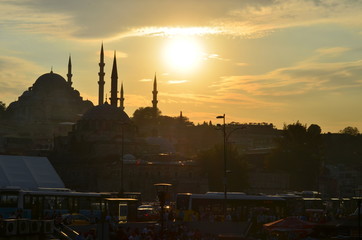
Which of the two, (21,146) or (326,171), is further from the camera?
(21,146)

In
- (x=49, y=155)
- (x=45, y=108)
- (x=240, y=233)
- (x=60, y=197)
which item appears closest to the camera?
(x=240, y=233)

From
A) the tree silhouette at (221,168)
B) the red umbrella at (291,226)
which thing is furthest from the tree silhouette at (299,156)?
the red umbrella at (291,226)

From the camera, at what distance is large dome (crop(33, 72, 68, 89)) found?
158750 mm

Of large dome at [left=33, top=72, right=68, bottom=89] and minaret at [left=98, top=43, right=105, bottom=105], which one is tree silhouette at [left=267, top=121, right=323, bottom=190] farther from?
large dome at [left=33, top=72, right=68, bottom=89]

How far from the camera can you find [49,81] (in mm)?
159000

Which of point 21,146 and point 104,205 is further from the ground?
point 21,146

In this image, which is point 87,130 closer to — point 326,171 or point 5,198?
point 326,171

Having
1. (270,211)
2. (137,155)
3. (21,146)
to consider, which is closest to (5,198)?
(270,211)

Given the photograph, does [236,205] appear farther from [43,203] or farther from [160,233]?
[160,233]

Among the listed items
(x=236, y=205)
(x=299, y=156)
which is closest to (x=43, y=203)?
(x=236, y=205)

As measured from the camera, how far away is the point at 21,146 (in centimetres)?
14088

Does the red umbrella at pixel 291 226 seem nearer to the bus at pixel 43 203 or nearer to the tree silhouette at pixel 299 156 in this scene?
the bus at pixel 43 203

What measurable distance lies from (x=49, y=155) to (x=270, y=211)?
6683 centimetres

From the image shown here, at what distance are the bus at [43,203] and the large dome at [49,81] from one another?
364ft
